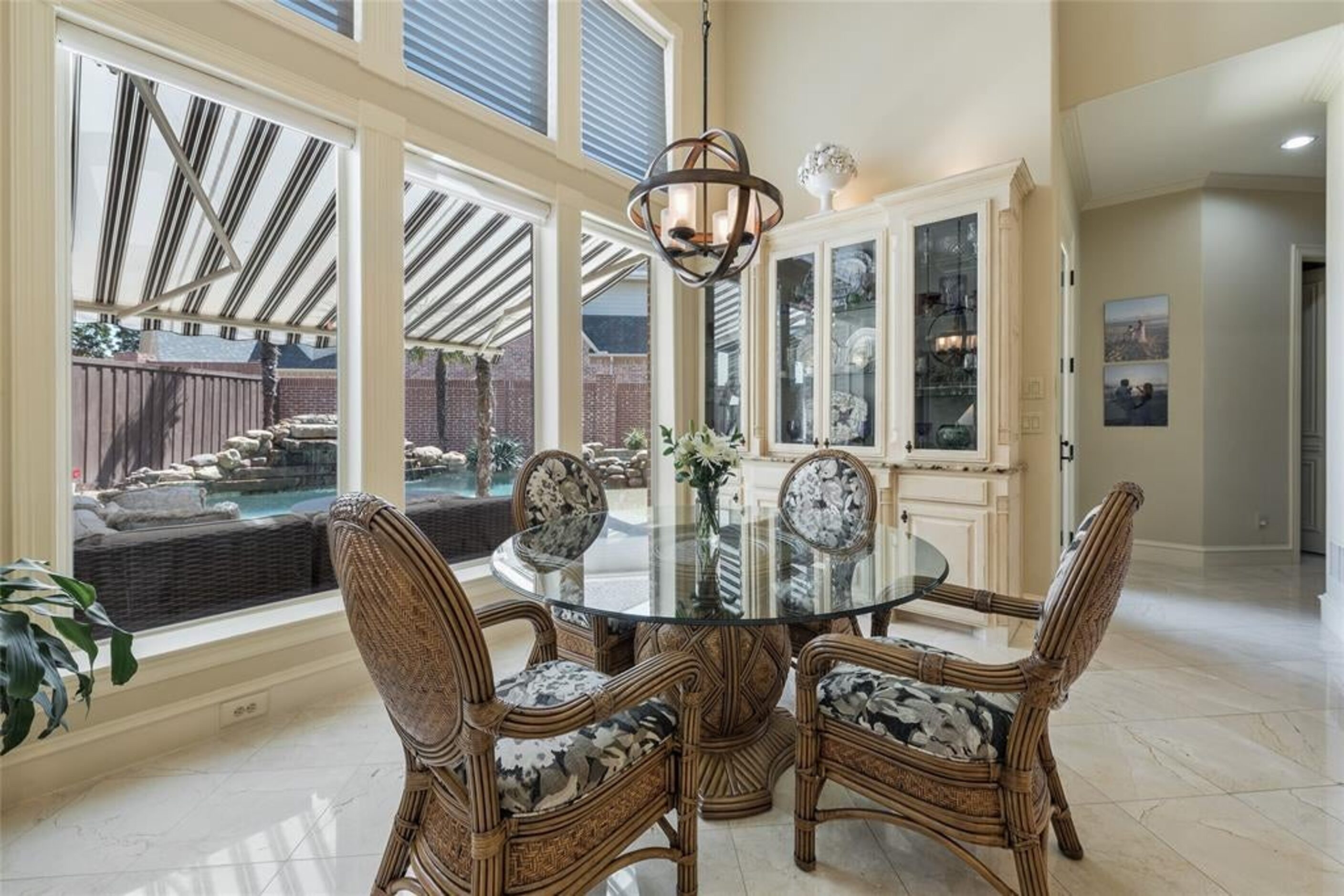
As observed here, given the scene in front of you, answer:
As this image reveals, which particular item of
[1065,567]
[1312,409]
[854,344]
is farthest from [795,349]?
[1312,409]

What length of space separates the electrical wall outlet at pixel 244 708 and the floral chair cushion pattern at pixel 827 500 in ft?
7.22

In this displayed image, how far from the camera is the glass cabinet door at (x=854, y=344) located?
3.56m

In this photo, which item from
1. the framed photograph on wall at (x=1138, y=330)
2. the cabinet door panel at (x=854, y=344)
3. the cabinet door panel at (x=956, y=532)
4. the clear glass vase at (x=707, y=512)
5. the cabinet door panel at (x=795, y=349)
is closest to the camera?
the clear glass vase at (x=707, y=512)

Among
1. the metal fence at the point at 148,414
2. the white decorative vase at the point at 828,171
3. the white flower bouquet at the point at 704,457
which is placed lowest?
the white flower bouquet at the point at 704,457

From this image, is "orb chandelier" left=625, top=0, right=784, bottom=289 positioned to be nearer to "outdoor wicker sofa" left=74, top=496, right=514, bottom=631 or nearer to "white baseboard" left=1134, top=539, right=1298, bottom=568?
"outdoor wicker sofa" left=74, top=496, right=514, bottom=631

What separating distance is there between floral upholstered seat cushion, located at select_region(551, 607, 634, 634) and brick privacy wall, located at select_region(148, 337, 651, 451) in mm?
1227

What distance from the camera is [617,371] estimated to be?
4078 mm

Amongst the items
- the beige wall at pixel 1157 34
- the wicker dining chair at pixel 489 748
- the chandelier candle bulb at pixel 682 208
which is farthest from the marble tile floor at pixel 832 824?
the beige wall at pixel 1157 34

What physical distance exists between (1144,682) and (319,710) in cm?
354

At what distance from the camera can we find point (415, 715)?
3.54 ft

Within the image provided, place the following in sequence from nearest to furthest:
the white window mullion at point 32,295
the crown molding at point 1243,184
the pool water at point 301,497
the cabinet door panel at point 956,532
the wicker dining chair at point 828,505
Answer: the white window mullion at point 32,295, the wicker dining chair at point 828,505, the pool water at point 301,497, the cabinet door panel at point 956,532, the crown molding at point 1243,184

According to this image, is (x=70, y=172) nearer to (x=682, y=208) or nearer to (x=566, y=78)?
(x=682, y=208)

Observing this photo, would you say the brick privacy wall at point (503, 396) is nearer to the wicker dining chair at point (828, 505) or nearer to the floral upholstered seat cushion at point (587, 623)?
the floral upholstered seat cushion at point (587, 623)

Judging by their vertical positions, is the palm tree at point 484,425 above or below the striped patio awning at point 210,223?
below
